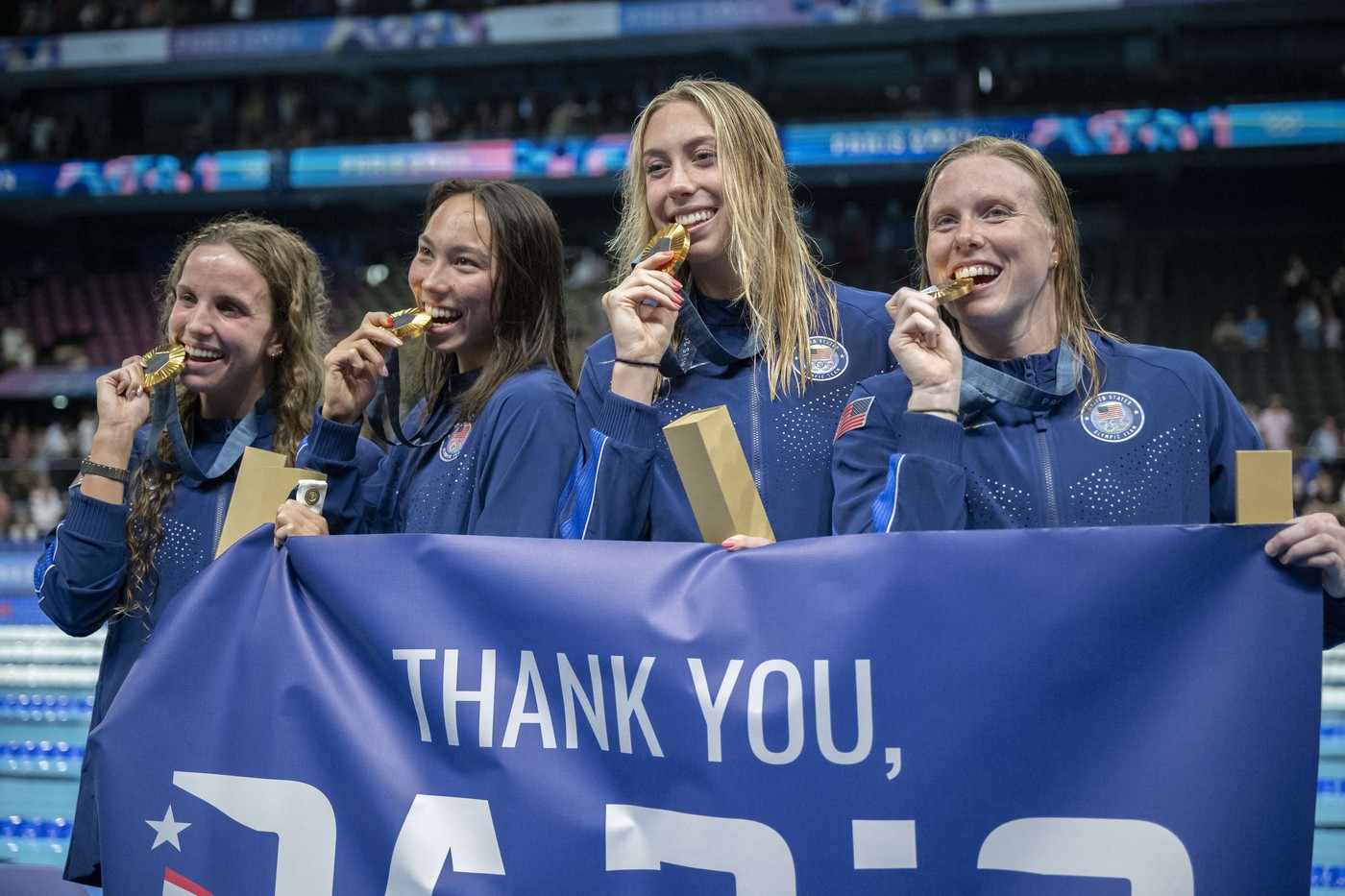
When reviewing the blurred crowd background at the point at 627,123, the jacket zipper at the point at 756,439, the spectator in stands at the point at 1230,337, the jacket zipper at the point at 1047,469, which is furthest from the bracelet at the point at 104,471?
the spectator in stands at the point at 1230,337

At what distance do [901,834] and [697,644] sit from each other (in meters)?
0.37

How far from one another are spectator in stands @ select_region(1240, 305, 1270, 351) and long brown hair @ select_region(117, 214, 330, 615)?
48.0 ft

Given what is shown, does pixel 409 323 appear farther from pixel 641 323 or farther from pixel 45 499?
pixel 45 499

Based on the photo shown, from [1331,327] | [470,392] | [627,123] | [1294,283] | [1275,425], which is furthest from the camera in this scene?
[627,123]

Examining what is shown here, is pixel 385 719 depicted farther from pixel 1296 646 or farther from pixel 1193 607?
pixel 1296 646

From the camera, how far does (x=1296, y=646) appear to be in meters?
1.63

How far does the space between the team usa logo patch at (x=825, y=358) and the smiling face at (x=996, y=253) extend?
0.73 ft

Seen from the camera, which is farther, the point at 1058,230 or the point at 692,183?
the point at 692,183

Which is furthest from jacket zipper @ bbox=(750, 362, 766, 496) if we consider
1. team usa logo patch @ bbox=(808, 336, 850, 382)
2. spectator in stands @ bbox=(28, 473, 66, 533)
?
spectator in stands @ bbox=(28, 473, 66, 533)

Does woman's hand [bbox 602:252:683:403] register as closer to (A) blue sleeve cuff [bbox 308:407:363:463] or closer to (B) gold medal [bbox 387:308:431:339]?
(B) gold medal [bbox 387:308:431:339]

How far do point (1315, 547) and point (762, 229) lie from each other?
1.11 metres

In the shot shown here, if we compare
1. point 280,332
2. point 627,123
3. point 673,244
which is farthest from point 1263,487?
point 627,123

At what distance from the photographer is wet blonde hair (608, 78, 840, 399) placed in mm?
2250

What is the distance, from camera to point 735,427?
220 centimetres
